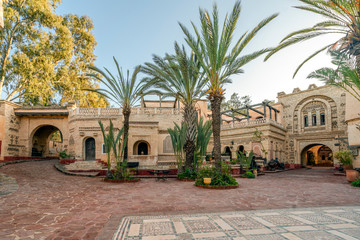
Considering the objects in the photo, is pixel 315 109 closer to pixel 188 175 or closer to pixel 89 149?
pixel 188 175

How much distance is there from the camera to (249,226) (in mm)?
4055

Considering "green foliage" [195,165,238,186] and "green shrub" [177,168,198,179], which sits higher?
"green foliage" [195,165,238,186]

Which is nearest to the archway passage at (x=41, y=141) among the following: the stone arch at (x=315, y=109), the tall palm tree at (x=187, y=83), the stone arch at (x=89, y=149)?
the stone arch at (x=89, y=149)

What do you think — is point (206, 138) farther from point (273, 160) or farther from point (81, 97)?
point (81, 97)

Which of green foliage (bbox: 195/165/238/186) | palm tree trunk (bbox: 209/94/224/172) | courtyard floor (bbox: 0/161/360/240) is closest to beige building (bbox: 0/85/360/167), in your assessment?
green foliage (bbox: 195/165/238/186)

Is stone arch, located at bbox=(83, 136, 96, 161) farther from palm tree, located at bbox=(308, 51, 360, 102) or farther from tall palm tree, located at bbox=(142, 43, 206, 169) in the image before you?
palm tree, located at bbox=(308, 51, 360, 102)

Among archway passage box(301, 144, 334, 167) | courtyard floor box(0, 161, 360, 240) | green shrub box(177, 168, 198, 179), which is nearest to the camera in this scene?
courtyard floor box(0, 161, 360, 240)

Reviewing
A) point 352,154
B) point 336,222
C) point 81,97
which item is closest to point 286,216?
point 336,222

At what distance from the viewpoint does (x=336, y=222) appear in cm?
428

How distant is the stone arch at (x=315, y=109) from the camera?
21.3 m

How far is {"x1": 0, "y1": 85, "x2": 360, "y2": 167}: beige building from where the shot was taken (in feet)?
59.4

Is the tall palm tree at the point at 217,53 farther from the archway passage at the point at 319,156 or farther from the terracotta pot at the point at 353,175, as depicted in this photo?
the archway passage at the point at 319,156

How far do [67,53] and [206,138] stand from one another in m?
17.4

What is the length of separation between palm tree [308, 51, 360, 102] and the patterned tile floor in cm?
688
